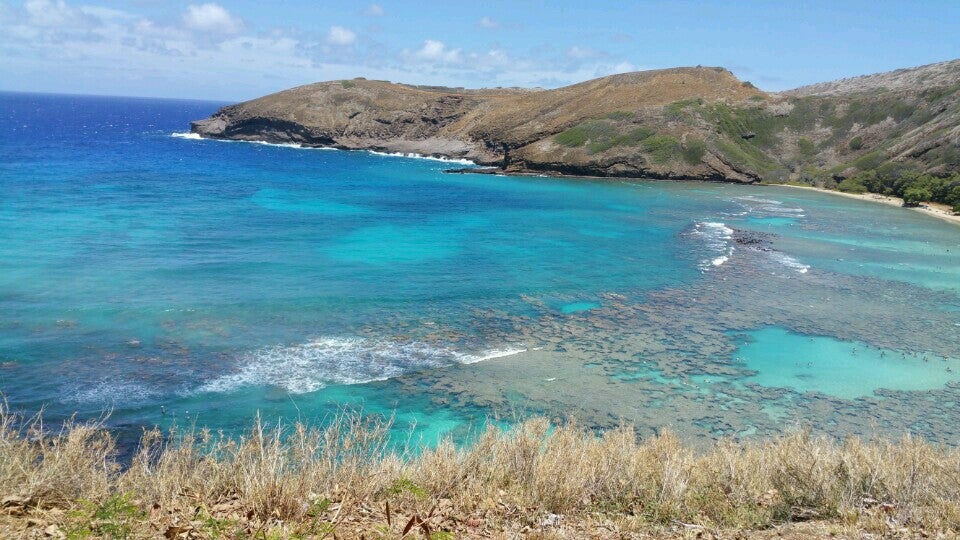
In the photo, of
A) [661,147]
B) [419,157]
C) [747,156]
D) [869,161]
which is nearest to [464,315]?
[661,147]

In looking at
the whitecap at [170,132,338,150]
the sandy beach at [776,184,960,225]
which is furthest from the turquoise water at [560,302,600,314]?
the whitecap at [170,132,338,150]

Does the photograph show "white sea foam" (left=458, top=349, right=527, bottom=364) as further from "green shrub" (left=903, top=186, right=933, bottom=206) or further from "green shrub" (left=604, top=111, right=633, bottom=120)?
"green shrub" (left=604, top=111, right=633, bottom=120)

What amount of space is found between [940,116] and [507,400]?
8493 centimetres

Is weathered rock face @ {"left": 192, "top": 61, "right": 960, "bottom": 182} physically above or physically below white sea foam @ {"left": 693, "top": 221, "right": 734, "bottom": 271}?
above

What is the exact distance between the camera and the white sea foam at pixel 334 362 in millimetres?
17984

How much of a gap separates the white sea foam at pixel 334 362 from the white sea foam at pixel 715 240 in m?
18.9

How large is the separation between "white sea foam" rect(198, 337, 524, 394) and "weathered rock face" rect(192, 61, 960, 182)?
67.0m

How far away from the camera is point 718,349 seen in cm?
2198

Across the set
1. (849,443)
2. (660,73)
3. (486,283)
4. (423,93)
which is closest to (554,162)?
(660,73)

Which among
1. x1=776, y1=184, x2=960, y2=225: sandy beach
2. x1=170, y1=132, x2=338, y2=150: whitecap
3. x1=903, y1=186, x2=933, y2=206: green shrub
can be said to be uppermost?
x1=170, y1=132, x2=338, y2=150: whitecap

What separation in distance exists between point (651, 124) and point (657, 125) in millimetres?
844

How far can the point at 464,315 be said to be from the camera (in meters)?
24.5

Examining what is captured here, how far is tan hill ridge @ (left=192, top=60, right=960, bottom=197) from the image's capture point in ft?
269

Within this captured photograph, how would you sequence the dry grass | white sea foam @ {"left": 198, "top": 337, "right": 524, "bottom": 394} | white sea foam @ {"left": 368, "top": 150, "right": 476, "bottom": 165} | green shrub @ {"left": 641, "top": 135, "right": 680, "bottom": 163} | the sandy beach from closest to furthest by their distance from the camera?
1. the dry grass
2. white sea foam @ {"left": 198, "top": 337, "right": 524, "bottom": 394}
3. the sandy beach
4. green shrub @ {"left": 641, "top": 135, "right": 680, "bottom": 163}
5. white sea foam @ {"left": 368, "top": 150, "right": 476, "bottom": 165}
